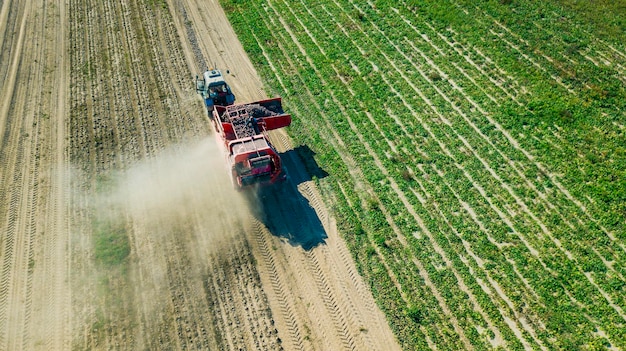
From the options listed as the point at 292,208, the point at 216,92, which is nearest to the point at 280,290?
the point at 292,208

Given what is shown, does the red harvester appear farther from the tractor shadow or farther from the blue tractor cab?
the blue tractor cab

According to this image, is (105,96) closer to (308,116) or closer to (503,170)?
→ (308,116)

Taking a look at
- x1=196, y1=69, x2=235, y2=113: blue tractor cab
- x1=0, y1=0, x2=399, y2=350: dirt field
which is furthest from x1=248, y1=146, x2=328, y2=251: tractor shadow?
x1=196, y1=69, x2=235, y2=113: blue tractor cab

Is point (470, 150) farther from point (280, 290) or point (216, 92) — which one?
point (216, 92)

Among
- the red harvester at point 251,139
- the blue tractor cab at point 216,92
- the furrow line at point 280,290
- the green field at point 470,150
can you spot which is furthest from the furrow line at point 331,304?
the blue tractor cab at point 216,92

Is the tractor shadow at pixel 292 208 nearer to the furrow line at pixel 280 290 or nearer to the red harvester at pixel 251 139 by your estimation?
→ the furrow line at pixel 280 290

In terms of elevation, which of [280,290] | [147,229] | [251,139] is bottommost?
[280,290]
